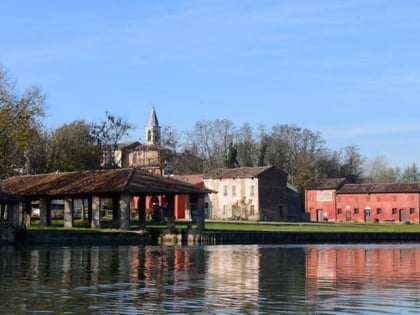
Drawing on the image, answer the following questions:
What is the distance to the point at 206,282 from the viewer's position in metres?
30.2

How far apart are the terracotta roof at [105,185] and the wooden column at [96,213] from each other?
138 cm

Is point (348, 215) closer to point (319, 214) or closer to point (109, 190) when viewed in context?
point (319, 214)

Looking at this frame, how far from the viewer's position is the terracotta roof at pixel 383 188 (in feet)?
364

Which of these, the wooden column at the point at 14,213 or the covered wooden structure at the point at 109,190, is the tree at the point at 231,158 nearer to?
the covered wooden structure at the point at 109,190

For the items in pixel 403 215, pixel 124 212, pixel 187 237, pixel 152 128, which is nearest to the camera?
pixel 187 237

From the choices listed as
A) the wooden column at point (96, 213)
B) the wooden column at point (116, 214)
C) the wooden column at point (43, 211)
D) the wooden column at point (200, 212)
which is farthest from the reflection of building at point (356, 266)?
the wooden column at point (43, 211)

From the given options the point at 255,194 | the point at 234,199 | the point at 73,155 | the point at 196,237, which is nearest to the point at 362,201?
the point at 255,194

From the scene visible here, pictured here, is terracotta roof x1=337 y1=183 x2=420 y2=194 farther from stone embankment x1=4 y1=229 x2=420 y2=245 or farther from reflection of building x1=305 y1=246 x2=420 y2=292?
reflection of building x1=305 y1=246 x2=420 y2=292

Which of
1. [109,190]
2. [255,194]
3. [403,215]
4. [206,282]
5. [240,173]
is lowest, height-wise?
[206,282]

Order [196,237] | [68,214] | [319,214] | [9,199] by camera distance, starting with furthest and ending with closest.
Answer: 1. [319,214]
2. [68,214]
3. [196,237]
4. [9,199]

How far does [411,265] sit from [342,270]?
193 inches

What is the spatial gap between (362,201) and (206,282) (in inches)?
3472

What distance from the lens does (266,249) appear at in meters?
53.6

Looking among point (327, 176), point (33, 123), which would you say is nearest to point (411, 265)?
point (33, 123)
